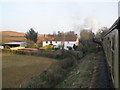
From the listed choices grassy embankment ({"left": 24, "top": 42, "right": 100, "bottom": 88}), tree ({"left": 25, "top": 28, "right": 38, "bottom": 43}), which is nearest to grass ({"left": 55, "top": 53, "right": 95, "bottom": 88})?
grassy embankment ({"left": 24, "top": 42, "right": 100, "bottom": 88})

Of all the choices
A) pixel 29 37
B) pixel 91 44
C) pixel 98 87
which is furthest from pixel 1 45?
pixel 98 87

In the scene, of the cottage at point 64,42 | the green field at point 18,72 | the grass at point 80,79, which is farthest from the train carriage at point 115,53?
the cottage at point 64,42

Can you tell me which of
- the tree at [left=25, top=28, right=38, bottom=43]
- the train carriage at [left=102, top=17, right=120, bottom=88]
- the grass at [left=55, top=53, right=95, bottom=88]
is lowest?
the grass at [left=55, top=53, right=95, bottom=88]

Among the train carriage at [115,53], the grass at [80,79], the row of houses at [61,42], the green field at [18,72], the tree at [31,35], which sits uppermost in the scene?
the tree at [31,35]

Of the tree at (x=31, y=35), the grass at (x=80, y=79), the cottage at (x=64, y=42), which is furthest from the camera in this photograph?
the tree at (x=31, y=35)

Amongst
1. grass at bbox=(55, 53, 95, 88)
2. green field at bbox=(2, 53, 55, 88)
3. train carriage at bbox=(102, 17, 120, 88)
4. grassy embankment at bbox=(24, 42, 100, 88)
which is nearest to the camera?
train carriage at bbox=(102, 17, 120, 88)

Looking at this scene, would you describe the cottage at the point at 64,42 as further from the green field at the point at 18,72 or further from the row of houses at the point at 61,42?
the green field at the point at 18,72

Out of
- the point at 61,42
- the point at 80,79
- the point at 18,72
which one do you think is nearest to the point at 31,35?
the point at 61,42

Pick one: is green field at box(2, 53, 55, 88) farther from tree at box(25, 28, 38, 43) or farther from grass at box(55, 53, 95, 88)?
tree at box(25, 28, 38, 43)

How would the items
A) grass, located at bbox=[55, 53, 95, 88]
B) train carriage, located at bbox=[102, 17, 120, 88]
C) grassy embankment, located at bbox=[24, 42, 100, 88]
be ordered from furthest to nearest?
grassy embankment, located at bbox=[24, 42, 100, 88] < grass, located at bbox=[55, 53, 95, 88] < train carriage, located at bbox=[102, 17, 120, 88]

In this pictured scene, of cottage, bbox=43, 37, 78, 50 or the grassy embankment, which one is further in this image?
cottage, bbox=43, 37, 78, 50

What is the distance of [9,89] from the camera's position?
21.4 feet

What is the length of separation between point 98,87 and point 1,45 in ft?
89.2

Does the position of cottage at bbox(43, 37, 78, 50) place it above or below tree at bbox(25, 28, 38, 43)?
below
